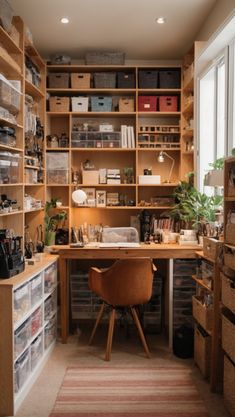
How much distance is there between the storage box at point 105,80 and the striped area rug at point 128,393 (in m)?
2.99

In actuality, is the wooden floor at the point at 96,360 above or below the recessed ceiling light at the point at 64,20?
below

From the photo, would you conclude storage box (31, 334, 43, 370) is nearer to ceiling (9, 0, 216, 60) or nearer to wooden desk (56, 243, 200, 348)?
wooden desk (56, 243, 200, 348)

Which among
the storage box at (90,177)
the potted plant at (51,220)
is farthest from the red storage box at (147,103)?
the potted plant at (51,220)

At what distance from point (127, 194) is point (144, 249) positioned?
1219 mm

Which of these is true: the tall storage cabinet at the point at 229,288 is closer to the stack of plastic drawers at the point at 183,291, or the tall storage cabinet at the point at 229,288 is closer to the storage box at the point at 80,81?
the stack of plastic drawers at the point at 183,291

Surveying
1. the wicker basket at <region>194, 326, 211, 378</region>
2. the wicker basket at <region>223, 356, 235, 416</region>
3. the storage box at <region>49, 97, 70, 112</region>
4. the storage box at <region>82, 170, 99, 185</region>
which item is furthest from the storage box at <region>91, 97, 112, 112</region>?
the wicker basket at <region>223, 356, 235, 416</region>

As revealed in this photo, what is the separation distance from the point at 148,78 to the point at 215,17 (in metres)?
1.28

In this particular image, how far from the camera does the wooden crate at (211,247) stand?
302 cm

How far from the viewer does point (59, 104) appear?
190 inches

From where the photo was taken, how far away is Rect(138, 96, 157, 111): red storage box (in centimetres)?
486

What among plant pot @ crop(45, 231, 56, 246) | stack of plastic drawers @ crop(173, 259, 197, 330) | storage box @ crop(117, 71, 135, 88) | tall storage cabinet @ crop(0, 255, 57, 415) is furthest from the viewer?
storage box @ crop(117, 71, 135, 88)

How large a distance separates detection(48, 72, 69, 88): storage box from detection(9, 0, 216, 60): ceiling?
0.88ft

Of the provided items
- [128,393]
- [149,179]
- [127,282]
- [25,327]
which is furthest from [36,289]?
[149,179]

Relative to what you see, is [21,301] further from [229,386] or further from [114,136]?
[114,136]
